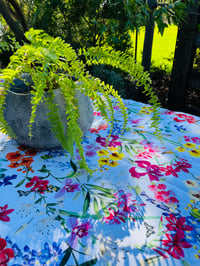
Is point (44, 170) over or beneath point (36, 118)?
beneath

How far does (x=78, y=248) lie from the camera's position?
0.46m

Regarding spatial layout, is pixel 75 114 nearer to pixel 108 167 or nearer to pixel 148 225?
pixel 108 167

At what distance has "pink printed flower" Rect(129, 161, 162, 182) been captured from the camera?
2.23 feet

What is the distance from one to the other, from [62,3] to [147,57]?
143cm

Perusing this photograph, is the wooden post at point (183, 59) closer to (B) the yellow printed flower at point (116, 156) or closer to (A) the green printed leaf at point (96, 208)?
(B) the yellow printed flower at point (116, 156)

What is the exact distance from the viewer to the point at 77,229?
506 mm

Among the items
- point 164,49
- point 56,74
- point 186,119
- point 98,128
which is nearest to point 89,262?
point 56,74

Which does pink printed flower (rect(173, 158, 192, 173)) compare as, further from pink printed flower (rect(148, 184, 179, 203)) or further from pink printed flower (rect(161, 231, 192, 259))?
pink printed flower (rect(161, 231, 192, 259))

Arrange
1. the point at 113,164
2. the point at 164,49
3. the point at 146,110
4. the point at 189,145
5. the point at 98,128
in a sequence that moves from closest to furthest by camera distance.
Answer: the point at 113,164
the point at 189,145
the point at 98,128
the point at 146,110
the point at 164,49

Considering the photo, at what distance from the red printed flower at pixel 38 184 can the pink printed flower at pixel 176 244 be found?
1.25 ft

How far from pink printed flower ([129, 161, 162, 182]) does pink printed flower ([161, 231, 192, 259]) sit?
0.20m

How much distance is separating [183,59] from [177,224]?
1716mm

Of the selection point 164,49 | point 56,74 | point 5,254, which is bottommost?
point 5,254

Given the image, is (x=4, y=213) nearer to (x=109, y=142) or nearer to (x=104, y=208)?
(x=104, y=208)
